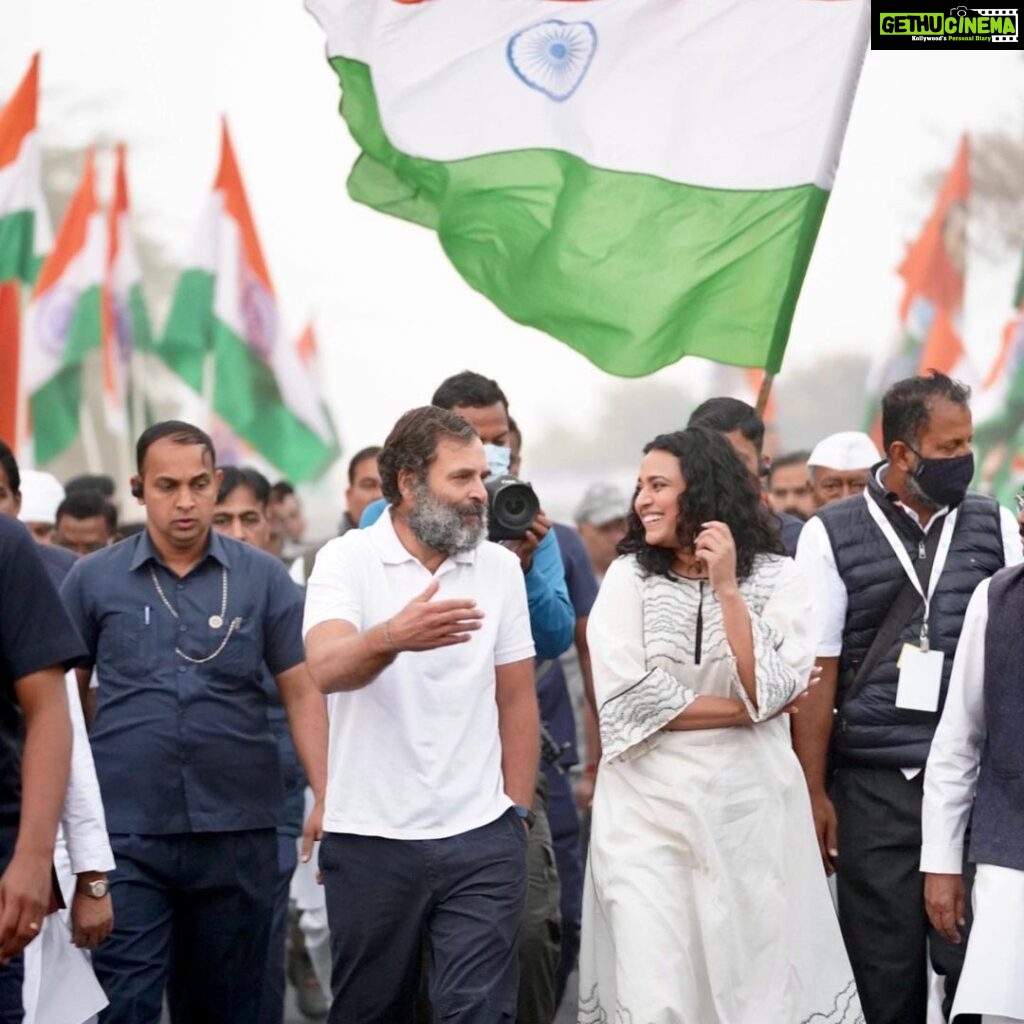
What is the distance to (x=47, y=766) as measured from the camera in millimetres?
4746

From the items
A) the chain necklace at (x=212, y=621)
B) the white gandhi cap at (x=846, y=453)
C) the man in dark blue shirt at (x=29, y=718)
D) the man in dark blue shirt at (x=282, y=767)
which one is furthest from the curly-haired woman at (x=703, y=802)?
the white gandhi cap at (x=846, y=453)

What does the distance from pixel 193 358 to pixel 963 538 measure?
11471 millimetres

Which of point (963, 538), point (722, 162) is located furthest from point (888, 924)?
point (722, 162)

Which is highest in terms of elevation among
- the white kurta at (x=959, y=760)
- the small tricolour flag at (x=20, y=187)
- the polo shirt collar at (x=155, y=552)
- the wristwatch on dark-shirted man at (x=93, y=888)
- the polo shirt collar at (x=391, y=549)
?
the small tricolour flag at (x=20, y=187)

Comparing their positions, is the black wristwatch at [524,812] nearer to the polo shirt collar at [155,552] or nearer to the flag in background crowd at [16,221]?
the polo shirt collar at [155,552]

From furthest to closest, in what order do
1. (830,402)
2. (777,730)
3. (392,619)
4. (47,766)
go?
(830,402) → (777,730) → (392,619) → (47,766)

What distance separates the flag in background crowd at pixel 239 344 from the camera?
677 inches

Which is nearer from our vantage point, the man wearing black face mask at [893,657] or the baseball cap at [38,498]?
the man wearing black face mask at [893,657]

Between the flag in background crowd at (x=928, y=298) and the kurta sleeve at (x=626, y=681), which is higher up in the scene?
the flag in background crowd at (x=928, y=298)

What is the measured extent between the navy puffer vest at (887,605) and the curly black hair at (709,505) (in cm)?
44

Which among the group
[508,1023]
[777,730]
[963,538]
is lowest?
[508,1023]

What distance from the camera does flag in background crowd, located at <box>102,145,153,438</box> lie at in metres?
17.7

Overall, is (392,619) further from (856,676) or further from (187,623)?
(856,676)

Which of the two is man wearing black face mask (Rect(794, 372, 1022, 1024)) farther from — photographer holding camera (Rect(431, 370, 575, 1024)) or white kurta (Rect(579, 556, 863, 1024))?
photographer holding camera (Rect(431, 370, 575, 1024))
